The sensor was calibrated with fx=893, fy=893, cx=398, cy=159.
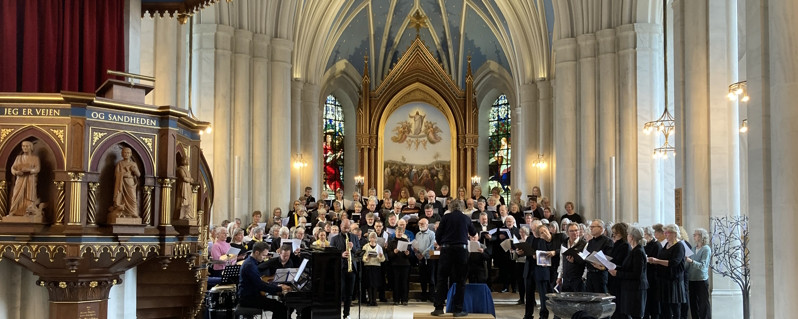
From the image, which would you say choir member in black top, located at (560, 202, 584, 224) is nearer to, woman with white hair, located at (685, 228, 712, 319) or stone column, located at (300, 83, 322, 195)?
woman with white hair, located at (685, 228, 712, 319)

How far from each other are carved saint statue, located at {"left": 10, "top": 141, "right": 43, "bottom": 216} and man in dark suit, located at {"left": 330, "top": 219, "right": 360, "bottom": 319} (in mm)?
6254

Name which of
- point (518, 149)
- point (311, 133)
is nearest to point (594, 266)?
point (311, 133)

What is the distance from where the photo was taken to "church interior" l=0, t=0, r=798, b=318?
6.98 meters

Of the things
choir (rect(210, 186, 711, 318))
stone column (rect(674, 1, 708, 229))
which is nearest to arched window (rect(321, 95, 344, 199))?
choir (rect(210, 186, 711, 318))

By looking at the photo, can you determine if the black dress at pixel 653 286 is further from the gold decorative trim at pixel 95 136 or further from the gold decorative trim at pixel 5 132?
the gold decorative trim at pixel 5 132

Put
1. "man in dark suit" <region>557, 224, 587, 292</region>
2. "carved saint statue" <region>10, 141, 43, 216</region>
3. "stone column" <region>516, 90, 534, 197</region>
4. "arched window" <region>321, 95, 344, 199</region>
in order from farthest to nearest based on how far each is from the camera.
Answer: "arched window" <region>321, 95, 344, 199</region> < "stone column" <region>516, 90, 534, 197</region> < "man in dark suit" <region>557, 224, 587, 292</region> < "carved saint statue" <region>10, 141, 43, 216</region>

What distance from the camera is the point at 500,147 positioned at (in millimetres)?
36688

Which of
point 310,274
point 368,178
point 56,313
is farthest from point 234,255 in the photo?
point 368,178

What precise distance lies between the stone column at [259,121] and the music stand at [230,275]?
29.0ft

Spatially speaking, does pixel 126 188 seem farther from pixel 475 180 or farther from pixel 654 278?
pixel 475 180

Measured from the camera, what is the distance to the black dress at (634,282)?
10711 millimetres

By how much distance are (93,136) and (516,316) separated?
30.4 ft

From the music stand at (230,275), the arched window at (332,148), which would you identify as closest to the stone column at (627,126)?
the music stand at (230,275)

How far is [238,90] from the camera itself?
2081 centimetres
